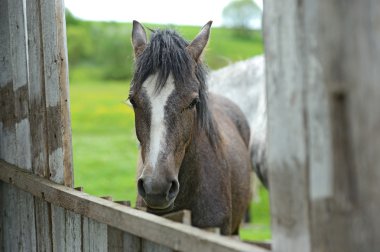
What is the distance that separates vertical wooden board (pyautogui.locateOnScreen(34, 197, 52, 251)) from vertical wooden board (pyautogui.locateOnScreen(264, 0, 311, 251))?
2029 mm

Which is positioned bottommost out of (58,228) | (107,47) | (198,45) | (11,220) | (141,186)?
(107,47)

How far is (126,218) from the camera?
3197 mm

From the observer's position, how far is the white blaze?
4.04 meters

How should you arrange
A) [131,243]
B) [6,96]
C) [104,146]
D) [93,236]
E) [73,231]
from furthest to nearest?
[104,146] < [6,96] < [73,231] < [93,236] < [131,243]

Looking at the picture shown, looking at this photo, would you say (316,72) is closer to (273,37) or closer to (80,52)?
(273,37)

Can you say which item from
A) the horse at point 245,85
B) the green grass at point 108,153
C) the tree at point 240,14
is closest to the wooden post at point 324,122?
the green grass at point 108,153

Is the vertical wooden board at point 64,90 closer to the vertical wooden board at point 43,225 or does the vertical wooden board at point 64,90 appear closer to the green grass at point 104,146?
the vertical wooden board at point 43,225

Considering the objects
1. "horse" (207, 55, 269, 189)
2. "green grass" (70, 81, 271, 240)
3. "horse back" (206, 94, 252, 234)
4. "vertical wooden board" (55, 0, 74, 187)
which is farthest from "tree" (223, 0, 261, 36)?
"vertical wooden board" (55, 0, 74, 187)

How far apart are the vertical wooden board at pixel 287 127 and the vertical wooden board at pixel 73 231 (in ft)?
5.24

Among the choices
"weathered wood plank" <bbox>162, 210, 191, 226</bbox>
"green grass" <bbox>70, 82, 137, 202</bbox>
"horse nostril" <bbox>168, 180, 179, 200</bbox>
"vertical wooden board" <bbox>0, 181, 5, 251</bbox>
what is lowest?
"green grass" <bbox>70, 82, 137, 202</bbox>

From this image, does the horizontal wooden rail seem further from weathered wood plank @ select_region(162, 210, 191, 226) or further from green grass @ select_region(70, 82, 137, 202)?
green grass @ select_region(70, 82, 137, 202)

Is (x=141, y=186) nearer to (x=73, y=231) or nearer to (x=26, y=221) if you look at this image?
(x=73, y=231)

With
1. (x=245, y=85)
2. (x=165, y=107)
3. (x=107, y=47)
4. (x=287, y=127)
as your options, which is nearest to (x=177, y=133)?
(x=165, y=107)

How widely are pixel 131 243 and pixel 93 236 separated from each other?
1.36 ft
